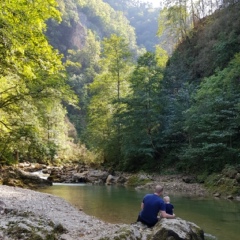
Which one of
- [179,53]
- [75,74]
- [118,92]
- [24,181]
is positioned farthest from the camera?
[75,74]

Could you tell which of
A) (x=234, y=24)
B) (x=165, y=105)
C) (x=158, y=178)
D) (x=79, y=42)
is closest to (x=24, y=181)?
(x=158, y=178)

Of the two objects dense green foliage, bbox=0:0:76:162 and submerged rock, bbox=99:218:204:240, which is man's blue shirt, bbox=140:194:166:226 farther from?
dense green foliage, bbox=0:0:76:162

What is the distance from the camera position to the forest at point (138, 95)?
9.33 metres

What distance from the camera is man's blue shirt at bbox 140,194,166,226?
7.20m

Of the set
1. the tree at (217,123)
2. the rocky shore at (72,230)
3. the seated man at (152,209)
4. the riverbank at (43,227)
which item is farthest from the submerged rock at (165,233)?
the tree at (217,123)

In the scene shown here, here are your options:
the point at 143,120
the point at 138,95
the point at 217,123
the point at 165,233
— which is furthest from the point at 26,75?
the point at 138,95

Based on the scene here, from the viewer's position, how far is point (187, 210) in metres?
11.5

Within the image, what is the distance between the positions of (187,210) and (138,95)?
49.5 feet

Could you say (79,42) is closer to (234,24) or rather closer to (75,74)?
(75,74)

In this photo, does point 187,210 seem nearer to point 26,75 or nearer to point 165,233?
point 165,233

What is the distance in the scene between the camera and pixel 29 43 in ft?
26.7

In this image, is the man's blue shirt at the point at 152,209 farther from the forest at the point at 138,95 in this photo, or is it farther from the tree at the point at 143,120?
the tree at the point at 143,120

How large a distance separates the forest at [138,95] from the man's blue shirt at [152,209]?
4.77m

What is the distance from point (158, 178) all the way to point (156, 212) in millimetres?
14602
